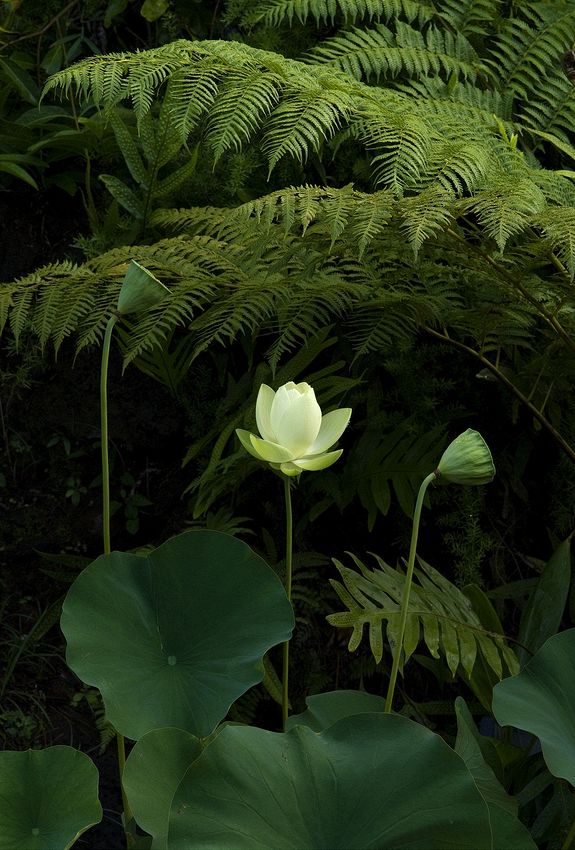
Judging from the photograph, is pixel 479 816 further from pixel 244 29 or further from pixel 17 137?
pixel 244 29

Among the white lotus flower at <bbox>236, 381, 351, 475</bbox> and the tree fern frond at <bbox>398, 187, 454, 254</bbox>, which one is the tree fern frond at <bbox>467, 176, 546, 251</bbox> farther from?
the white lotus flower at <bbox>236, 381, 351, 475</bbox>

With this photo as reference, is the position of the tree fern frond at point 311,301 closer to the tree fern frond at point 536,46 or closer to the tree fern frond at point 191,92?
the tree fern frond at point 191,92

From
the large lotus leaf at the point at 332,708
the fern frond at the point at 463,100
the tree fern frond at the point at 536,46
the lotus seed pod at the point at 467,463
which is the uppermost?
the tree fern frond at the point at 536,46

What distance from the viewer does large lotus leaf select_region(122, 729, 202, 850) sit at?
795 mm

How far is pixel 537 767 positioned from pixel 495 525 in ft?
1.91

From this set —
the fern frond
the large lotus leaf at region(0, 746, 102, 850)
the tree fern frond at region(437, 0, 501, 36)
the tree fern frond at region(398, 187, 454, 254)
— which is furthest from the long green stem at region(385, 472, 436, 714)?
the tree fern frond at region(437, 0, 501, 36)

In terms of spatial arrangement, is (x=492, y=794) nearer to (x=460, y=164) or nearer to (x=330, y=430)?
(x=330, y=430)

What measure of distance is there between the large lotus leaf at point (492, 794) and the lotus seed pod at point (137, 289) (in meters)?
0.53

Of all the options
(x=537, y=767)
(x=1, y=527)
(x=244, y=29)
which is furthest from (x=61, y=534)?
(x=244, y=29)

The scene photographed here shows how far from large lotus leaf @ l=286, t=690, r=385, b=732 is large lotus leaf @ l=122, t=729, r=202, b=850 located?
14 centimetres

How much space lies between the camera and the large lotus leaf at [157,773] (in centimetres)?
79

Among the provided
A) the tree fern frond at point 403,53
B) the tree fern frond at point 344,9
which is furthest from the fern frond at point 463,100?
the tree fern frond at point 344,9

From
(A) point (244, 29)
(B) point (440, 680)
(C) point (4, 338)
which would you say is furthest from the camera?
(A) point (244, 29)

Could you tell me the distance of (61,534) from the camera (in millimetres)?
1872
